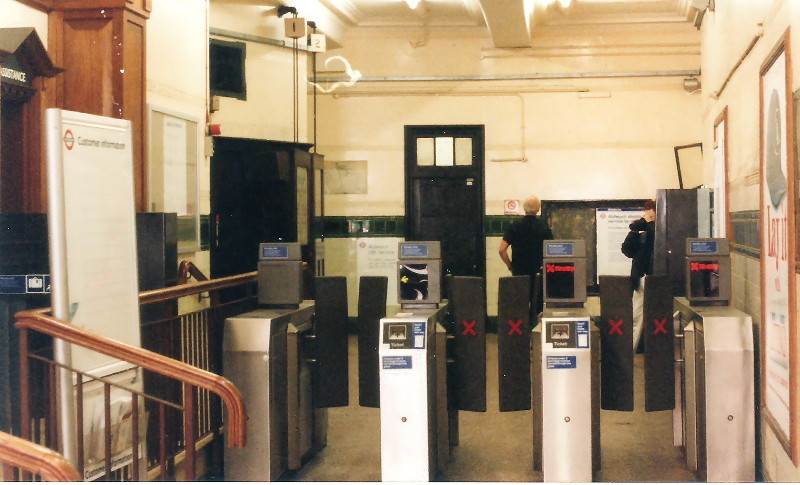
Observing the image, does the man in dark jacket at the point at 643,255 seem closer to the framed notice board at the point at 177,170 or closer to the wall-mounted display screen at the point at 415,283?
the wall-mounted display screen at the point at 415,283

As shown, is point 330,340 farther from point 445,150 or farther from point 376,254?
point 445,150

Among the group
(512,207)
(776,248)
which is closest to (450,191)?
(512,207)

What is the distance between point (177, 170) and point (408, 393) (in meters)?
2.32

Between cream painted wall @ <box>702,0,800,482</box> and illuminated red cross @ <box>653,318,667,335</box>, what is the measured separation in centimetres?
46

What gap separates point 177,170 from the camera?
17.6 feet

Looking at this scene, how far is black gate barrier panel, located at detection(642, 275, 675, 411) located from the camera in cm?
442

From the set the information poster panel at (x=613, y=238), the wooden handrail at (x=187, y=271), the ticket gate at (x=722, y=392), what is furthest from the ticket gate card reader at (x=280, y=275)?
the information poster panel at (x=613, y=238)

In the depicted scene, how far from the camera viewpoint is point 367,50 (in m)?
9.04

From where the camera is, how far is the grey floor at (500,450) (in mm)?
4352

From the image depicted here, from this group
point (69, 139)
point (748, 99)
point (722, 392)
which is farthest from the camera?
point (748, 99)

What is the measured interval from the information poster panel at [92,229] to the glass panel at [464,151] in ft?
18.6

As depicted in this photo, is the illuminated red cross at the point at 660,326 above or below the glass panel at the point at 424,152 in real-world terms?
below

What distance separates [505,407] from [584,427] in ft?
1.82

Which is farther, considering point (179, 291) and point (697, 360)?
point (697, 360)
